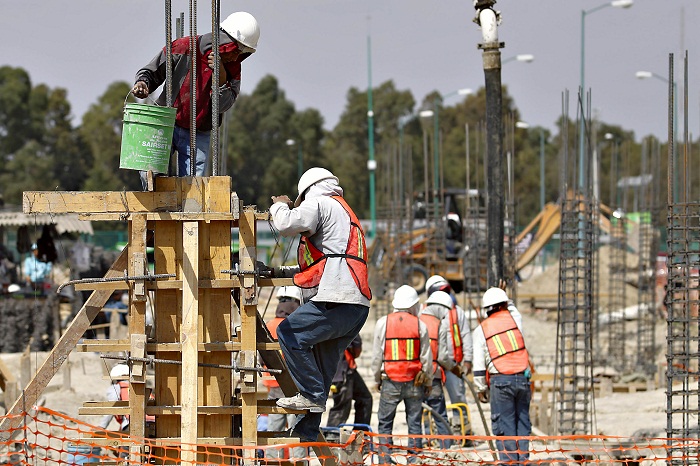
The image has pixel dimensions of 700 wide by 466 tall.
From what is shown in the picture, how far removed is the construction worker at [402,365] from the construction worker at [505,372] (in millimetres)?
602

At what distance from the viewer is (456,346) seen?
11844mm

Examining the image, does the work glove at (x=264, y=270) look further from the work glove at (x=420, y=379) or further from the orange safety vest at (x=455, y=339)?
the orange safety vest at (x=455, y=339)

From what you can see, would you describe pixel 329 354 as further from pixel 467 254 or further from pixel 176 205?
pixel 467 254

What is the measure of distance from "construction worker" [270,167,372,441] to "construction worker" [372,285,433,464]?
3826 mm

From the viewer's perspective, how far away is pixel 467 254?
21.3 m

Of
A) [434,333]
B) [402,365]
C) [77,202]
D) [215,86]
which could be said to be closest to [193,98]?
[215,86]

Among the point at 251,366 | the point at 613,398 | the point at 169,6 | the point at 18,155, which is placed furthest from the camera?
the point at 18,155

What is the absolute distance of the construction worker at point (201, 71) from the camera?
7027 mm

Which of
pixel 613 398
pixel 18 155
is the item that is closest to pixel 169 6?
pixel 613 398

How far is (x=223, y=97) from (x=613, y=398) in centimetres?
1232

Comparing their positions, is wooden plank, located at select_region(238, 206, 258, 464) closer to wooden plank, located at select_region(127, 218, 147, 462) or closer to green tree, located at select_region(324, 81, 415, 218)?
wooden plank, located at select_region(127, 218, 147, 462)

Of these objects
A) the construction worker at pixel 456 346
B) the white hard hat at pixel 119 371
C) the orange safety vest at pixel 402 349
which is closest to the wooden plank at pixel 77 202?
the white hard hat at pixel 119 371

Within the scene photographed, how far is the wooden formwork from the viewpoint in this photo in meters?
6.45

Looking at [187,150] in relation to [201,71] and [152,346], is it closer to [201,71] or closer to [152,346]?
[201,71]
